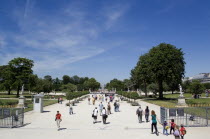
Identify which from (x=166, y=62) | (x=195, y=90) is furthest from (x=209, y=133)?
(x=195, y=90)

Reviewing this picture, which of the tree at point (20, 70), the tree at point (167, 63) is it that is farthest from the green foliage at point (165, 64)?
the tree at point (20, 70)

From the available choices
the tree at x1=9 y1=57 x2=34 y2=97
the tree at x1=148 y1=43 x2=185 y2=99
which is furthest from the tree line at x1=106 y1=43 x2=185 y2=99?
the tree at x1=9 y1=57 x2=34 y2=97

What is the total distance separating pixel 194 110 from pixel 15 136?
57.3ft

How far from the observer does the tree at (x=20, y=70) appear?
179 feet

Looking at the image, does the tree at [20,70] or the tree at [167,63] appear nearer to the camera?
the tree at [167,63]

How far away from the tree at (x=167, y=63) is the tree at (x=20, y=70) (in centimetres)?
3526

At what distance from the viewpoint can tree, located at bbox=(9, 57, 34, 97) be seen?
54594 millimetres

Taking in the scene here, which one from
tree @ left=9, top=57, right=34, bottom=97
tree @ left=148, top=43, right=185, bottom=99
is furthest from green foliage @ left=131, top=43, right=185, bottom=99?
tree @ left=9, top=57, right=34, bottom=97

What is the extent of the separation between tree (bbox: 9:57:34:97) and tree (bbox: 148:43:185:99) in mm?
35260

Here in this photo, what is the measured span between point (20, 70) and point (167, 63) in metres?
41.6

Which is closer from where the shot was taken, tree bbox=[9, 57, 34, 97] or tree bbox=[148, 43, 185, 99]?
tree bbox=[148, 43, 185, 99]

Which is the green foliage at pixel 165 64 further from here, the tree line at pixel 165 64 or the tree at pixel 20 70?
the tree at pixel 20 70

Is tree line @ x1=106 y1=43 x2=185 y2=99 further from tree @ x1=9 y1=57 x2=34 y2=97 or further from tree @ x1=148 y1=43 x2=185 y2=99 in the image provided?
tree @ x1=9 y1=57 x2=34 y2=97

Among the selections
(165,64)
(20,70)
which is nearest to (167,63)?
(165,64)
